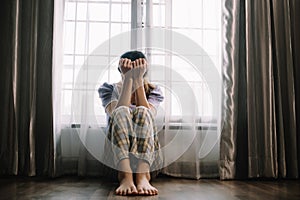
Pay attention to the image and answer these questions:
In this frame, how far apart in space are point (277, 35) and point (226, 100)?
0.53m

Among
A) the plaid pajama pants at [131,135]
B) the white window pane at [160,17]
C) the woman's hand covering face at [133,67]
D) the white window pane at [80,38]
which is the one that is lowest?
the plaid pajama pants at [131,135]

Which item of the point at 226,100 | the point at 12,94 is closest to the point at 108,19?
the point at 12,94

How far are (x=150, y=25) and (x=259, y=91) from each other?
0.80m

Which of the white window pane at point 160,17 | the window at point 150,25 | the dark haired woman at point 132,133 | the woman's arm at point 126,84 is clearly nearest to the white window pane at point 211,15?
the window at point 150,25

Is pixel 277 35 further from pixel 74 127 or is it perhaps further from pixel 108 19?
pixel 74 127

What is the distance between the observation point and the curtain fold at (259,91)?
233 centimetres

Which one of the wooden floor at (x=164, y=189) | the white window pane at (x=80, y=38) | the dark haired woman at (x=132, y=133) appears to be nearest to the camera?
the wooden floor at (x=164, y=189)

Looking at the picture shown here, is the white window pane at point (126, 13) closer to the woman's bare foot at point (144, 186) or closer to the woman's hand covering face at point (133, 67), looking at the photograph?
the woman's hand covering face at point (133, 67)

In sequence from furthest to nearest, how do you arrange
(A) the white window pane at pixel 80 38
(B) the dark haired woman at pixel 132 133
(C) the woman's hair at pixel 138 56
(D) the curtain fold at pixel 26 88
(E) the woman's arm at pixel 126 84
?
(A) the white window pane at pixel 80 38 < (D) the curtain fold at pixel 26 88 < (C) the woman's hair at pixel 138 56 < (E) the woman's arm at pixel 126 84 < (B) the dark haired woman at pixel 132 133

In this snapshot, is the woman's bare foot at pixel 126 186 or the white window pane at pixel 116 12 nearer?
the woman's bare foot at pixel 126 186

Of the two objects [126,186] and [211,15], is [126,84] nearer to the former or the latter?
[126,186]

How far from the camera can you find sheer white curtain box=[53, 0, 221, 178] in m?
2.36

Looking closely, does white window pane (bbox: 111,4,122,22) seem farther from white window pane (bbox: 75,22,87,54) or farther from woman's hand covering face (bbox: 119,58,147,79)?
woman's hand covering face (bbox: 119,58,147,79)

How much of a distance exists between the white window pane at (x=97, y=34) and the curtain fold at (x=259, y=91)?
29.7 inches
